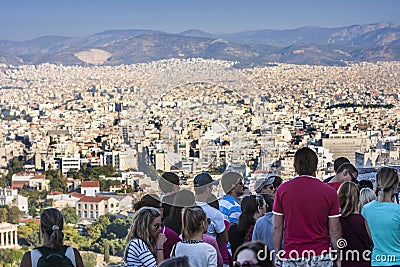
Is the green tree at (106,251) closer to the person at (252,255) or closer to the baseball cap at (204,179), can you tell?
the baseball cap at (204,179)

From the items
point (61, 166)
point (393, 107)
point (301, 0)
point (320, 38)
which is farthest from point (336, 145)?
point (301, 0)

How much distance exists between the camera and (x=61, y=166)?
29.4m

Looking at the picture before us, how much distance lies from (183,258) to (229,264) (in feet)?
4.05

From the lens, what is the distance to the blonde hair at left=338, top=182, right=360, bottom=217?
2.74m

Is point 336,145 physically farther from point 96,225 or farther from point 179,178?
point 179,178

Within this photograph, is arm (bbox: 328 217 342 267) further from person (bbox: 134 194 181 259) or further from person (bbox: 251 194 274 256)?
person (bbox: 134 194 181 259)

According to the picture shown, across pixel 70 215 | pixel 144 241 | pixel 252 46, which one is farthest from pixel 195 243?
pixel 252 46

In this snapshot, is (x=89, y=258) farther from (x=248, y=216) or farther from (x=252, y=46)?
(x=252, y=46)

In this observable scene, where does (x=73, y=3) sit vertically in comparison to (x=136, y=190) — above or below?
above

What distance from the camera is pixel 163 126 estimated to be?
95.7 inches

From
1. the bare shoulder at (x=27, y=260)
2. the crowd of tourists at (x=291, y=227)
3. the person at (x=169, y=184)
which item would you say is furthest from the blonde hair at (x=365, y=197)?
the bare shoulder at (x=27, y=260)

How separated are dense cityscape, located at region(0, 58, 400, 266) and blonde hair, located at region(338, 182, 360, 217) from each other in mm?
282

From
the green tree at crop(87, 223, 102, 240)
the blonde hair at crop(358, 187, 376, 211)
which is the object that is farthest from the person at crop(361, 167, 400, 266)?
the green tree at crop(87, 223, 102, 240)

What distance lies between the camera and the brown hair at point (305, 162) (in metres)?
2.57
